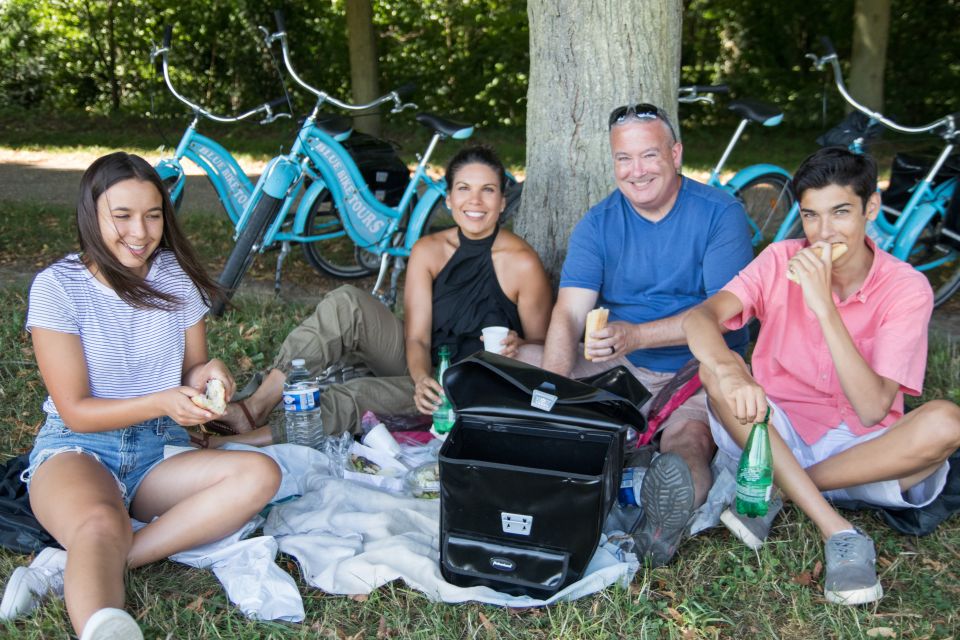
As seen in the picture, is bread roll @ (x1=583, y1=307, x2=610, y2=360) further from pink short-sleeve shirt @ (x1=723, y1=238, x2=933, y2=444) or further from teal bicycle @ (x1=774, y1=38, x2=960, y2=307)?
teal bicycle @ (x1=774, y1=38, x2=960, y2=307)

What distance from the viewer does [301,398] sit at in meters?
3.80

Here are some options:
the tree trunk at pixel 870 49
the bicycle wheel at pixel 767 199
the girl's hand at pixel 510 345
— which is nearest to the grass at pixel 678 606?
the girl's hand at pixel 510 345

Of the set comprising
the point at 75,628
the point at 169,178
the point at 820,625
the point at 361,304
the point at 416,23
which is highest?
the point at 416,23

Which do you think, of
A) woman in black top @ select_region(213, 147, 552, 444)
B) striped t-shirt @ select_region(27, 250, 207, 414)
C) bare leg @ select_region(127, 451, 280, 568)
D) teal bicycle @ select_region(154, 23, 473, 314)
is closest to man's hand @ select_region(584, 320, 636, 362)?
woman in black top @ select_region(213, 147, 552, 444)

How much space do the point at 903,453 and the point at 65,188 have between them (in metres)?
9.07

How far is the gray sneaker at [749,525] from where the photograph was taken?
124 inches

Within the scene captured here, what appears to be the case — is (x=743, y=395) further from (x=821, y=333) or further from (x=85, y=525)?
(x=85, y=525)

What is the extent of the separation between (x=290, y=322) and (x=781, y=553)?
3236mm

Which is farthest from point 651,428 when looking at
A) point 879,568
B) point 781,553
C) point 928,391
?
point 928,391

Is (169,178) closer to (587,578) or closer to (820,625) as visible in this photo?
(587,578)

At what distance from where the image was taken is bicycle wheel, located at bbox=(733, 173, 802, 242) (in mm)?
6809

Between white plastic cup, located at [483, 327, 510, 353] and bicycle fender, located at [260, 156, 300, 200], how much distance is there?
7.50 ft

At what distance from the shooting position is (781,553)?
10.3 feet

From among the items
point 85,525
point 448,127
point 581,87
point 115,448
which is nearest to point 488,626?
point 85,525
